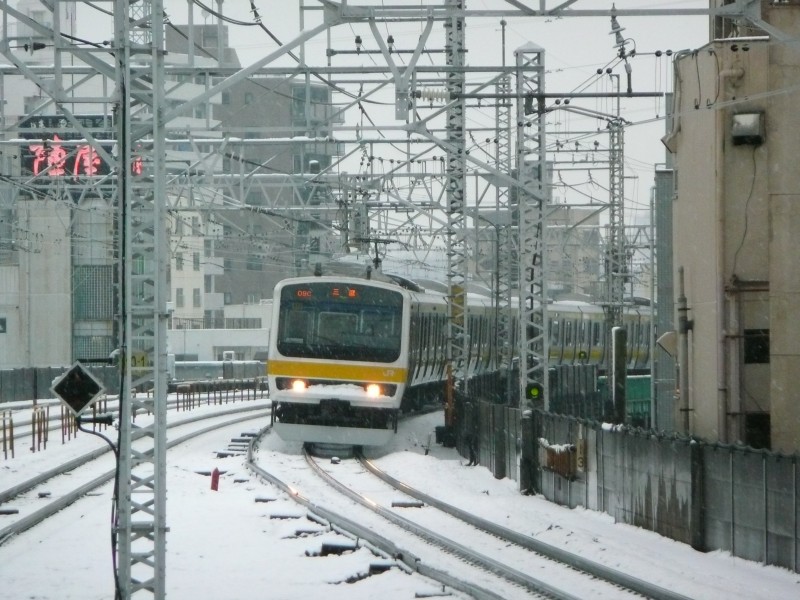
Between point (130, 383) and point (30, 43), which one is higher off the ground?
point (30, 43)

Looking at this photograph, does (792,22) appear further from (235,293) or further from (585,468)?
(235,293)

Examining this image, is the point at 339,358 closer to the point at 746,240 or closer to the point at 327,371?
the point at 327,371

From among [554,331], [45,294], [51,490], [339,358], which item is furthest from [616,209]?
[45,294]

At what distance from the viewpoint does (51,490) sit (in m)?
18.1

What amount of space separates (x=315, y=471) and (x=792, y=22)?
9079 millimetres

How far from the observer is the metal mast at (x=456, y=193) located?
21.4m

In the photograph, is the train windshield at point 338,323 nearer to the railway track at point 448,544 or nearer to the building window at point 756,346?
the railway track at point 448,544

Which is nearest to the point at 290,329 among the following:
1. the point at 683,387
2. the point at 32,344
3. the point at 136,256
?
the point at 683,387

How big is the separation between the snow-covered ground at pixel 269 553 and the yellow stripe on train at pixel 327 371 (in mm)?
2626

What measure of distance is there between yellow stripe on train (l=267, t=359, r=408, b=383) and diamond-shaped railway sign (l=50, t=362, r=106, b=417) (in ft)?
34.4

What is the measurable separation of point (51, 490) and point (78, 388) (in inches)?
313

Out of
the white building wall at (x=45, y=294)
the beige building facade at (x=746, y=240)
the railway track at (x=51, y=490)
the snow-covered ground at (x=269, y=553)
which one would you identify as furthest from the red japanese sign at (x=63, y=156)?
the beige building facade at (x=746, y=240)

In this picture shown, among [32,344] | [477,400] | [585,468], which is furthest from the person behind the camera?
[32,344]

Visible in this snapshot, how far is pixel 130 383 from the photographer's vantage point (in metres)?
9.43
